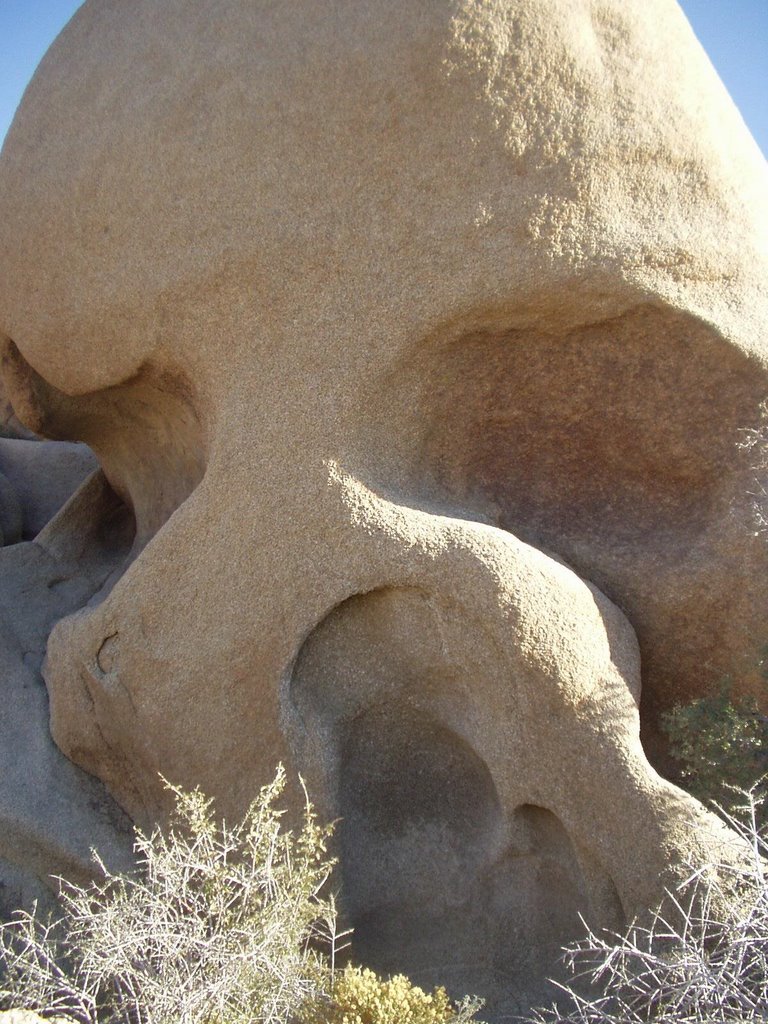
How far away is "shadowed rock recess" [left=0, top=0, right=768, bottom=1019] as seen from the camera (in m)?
2.78

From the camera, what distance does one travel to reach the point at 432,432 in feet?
10.2

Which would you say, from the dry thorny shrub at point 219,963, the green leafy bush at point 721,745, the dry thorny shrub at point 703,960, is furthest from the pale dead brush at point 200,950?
the green leafy bush at point 721,745

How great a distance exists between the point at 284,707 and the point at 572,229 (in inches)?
66.4

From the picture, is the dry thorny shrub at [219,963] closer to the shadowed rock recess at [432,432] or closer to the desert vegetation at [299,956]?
the desert vegetation at [299,956]

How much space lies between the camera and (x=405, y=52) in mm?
2936

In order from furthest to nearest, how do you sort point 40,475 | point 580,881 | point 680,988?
1. point 40,475
2. point 580,881
3. point 680,988

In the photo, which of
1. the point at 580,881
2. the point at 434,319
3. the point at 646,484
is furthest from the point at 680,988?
the point at 434,319

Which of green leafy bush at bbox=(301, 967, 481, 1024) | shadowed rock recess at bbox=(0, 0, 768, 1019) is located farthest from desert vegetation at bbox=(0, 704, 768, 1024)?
shadowed rock recess at bbox=(0, 0, 768, 1019)

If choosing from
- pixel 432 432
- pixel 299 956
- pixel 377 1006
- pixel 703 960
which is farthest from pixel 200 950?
pixel 432 432

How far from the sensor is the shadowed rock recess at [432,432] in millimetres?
2781

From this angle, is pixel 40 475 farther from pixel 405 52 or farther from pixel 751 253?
pixel 751 253

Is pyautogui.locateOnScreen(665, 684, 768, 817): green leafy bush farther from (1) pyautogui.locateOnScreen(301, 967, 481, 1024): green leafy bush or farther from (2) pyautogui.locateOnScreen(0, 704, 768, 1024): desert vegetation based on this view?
(1) pyautogui.locateOnScreen(301, 967, 481, 1024): green leafy bush

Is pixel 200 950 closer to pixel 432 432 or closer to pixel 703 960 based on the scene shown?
pixel 703 960

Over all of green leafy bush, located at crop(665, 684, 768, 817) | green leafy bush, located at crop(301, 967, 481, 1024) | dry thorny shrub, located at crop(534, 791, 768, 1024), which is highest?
green leafy bush, located at crop(665, 684, 768, 817)
